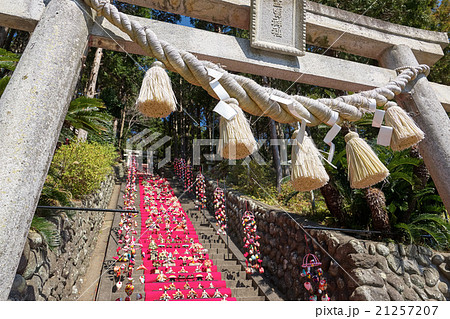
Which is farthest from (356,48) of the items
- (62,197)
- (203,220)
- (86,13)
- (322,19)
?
(203,220)

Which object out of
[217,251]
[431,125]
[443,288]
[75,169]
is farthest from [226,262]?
[431,125]

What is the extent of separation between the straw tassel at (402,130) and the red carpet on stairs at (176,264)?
10.8 ft

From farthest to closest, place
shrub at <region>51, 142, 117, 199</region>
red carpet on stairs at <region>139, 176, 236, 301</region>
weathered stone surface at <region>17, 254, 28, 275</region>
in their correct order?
shrub at <region>51, 142, 117, 199</region>
red carpet on stairs at <region>139, 176, 236, 301</region>
weathered stone surface at <region>17, 254, 28, 275</region>

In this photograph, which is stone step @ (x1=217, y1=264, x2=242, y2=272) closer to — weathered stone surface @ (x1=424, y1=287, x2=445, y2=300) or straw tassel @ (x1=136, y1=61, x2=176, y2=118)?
weathered stone surface @ (x1=424, y1=287, x2=445, y2=300)

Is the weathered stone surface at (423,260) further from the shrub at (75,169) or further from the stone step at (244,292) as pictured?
the shrub at (75,169)

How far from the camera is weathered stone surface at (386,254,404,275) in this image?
10.7 ft

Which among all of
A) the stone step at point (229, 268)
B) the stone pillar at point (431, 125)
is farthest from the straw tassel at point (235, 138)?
the stone step at point (229, 268)

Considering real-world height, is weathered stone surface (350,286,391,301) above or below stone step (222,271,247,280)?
above

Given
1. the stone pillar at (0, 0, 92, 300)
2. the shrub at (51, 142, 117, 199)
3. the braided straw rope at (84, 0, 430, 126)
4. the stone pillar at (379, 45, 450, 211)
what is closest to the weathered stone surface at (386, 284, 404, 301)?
the stone pillar at (379, 45, 450, 211)

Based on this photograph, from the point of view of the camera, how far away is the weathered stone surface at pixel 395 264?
3258 mm

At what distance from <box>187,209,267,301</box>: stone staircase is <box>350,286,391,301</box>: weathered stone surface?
1809mm

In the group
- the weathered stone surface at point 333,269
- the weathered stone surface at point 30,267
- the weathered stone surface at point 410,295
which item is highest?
the weathered stone surface at point 30,267

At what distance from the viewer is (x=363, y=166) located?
1.30 m
